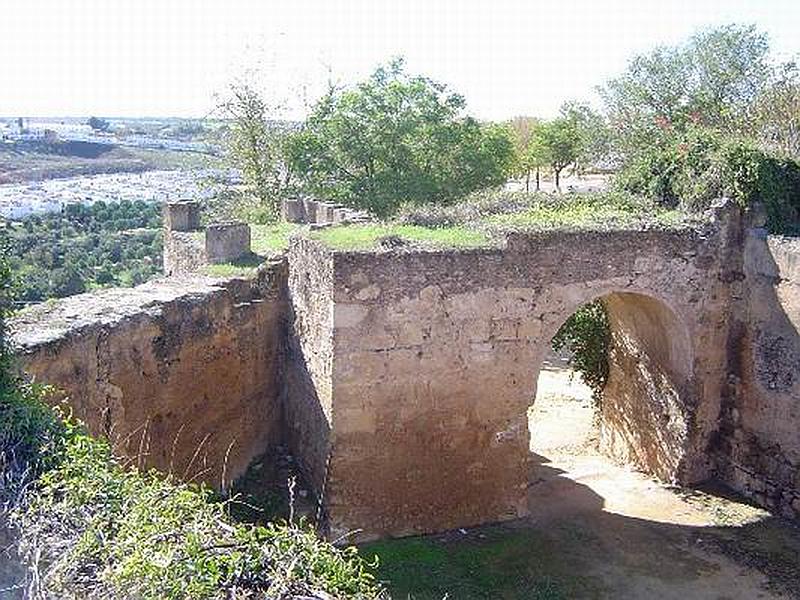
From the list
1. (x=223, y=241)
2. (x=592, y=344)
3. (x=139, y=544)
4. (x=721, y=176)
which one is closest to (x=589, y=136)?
(x=592, y=344)

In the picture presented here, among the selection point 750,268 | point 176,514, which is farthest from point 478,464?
point 176,514

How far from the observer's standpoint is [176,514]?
499 centimetres

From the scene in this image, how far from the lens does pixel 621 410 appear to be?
49.2 ft

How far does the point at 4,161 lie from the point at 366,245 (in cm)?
1707

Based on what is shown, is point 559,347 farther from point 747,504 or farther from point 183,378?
point 183,378

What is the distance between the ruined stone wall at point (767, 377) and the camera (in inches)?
489

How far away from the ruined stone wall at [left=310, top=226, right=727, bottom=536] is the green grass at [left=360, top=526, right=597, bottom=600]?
1.26ft

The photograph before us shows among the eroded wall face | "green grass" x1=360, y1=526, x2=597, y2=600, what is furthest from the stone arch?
"green grass" x1=360, y1=526, x2=597, y2=600

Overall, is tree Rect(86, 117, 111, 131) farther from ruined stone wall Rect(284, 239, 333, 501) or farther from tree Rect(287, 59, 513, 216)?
ruined stone wall Rect(284, 239, 333, 501)

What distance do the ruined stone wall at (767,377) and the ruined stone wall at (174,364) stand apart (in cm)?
678

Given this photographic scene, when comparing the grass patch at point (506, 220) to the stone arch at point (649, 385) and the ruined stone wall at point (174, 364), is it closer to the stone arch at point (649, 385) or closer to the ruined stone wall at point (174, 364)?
the stone arch at point (649, 385)

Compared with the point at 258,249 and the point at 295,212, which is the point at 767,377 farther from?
the point at 295,212

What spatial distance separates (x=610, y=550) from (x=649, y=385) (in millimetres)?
3385

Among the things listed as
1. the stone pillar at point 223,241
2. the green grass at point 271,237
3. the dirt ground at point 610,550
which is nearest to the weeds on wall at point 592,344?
the dirt ground at point 610,550
